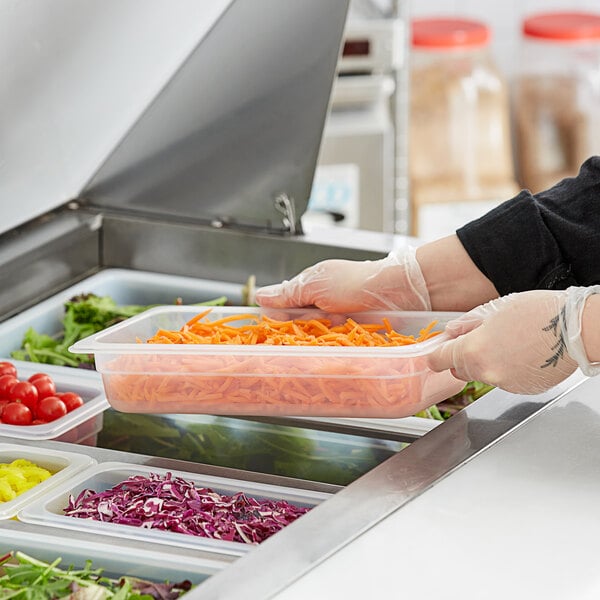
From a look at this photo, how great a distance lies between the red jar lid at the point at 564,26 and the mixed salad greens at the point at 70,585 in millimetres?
3430

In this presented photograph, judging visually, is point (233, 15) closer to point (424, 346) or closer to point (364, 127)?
point (424, 346)

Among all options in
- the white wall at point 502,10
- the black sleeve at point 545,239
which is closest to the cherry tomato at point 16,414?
the black sleeve at point 545,239

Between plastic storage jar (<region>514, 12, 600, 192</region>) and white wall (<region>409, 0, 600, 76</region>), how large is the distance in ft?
0.66

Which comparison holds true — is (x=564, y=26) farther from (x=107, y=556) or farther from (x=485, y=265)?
(x=107, y=556)

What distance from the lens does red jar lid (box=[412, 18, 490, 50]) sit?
4.17m

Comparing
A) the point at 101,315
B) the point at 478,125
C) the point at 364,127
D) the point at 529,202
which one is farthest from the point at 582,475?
the point at 478,125

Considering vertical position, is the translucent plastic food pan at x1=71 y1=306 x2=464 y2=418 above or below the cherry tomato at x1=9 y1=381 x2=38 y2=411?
above

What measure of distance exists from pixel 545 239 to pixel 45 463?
2.36 ft

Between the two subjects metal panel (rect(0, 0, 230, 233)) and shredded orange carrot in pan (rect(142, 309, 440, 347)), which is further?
metal panel (rect(0, 0, 230, 233))

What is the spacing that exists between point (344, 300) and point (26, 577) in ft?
2.12

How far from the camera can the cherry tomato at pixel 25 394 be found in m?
1.65

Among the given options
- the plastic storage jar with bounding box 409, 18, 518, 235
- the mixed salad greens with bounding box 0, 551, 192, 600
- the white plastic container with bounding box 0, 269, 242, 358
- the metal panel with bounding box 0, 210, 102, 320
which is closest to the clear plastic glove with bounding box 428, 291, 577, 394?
the mixed salad greens with bounding box 0, 551, 192, 600

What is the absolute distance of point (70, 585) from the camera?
1188 millimetres

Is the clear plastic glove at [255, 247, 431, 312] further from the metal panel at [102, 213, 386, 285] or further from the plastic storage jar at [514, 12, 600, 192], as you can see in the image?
the plastic storage jar at [514, 12, 600, 192]
